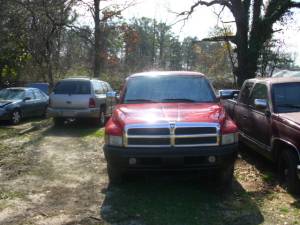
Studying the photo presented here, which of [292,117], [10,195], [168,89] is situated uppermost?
[168,89]

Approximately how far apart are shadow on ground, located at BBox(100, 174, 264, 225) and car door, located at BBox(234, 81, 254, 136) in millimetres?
1936

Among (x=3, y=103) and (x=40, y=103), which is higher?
(x=3, y=103)

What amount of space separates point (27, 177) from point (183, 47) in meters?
85.6

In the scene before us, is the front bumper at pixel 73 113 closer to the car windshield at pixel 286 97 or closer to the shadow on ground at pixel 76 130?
the shadow on ground at pixel 76 130

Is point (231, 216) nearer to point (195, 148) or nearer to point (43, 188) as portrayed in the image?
point (195, 148)

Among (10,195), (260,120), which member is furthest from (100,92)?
(10,195)

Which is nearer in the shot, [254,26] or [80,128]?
[80,128]

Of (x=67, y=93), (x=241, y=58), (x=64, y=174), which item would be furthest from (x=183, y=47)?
(x=64, y=174)

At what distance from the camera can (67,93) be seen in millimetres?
15680

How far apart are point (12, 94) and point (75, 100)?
3823 mm

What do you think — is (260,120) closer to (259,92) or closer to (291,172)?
(259,92)

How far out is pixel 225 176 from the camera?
7.00 m

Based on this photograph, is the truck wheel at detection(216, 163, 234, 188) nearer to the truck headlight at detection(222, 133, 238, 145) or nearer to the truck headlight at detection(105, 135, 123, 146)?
the truck headlight at detection(222, 133, 238, 145)

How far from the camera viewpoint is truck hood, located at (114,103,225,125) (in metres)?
6.77
